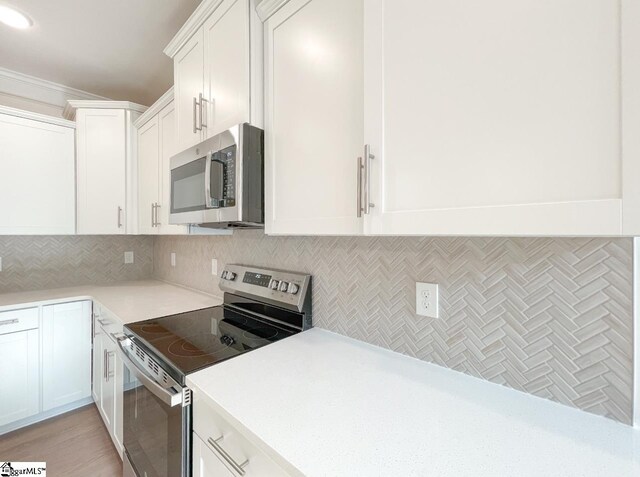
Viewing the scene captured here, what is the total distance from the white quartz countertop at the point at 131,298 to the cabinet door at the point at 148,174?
49 centimetres

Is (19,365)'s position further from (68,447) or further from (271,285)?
(271,285)

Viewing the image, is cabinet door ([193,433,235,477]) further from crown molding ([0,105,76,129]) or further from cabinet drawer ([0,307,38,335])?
crown molding ([0,105,76,129])

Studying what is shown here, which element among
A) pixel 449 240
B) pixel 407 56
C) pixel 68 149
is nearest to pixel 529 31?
pixel 407 56

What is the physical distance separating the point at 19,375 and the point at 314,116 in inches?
101

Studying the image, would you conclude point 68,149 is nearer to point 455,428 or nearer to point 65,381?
point 65,381

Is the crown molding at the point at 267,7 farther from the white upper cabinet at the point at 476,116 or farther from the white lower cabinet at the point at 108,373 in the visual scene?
the white lower cabinet at the point at 108,373

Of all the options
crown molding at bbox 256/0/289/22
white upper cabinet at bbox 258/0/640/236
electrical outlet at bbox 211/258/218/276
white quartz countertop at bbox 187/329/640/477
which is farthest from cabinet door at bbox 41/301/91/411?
crown molding at bbox 256/0/289/22

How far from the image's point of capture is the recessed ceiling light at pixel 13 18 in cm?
167

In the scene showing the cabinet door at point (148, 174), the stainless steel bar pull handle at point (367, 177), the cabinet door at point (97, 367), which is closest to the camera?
the stainless steel bar pull handle at point (367, 177)

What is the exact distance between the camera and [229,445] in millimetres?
767

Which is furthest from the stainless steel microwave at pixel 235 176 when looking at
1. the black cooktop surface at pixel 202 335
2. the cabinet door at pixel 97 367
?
the cabinet door at pixel 97 367

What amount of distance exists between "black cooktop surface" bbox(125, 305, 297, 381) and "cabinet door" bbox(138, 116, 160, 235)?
969 millimetres

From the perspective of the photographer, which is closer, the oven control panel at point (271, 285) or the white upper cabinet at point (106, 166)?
the oven control panel at point (271, 285)

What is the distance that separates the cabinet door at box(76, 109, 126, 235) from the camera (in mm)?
2389
